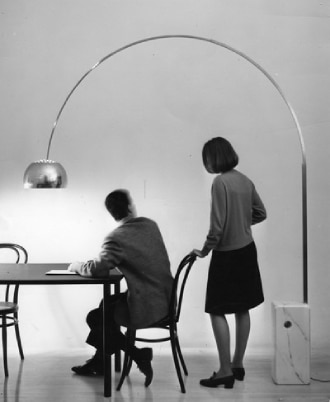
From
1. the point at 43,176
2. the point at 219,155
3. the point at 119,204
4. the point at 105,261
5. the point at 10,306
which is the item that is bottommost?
the point at 10,306

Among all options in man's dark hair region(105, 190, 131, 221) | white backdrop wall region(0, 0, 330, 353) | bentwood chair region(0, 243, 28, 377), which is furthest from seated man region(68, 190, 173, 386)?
white backdrop wall region(0, 0, 330, 353)

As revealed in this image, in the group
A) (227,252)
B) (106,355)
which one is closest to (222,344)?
(227,252)

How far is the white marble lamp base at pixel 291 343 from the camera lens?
11.9 ft

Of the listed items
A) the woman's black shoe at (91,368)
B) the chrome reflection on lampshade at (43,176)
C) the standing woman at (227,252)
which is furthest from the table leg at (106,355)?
the chrome reflection on lampshade at (43,176)

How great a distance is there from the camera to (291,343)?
3627mm

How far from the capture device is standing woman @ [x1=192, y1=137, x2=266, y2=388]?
3592 mm

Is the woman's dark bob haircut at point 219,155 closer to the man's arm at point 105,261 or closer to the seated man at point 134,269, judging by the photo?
the seated man at point 134,269

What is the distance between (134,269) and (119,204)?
1.21 ft

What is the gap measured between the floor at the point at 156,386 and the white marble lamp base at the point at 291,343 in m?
0.07

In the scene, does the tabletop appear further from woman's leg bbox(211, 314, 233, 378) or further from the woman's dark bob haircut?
the woman's dark bob haircut

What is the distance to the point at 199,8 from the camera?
184 inches

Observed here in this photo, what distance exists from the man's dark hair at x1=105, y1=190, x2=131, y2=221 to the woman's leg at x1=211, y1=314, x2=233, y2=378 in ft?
2.60

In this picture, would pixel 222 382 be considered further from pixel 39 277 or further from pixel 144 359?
pixel 39 277

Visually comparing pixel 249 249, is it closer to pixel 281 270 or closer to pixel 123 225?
pixel 123 225
